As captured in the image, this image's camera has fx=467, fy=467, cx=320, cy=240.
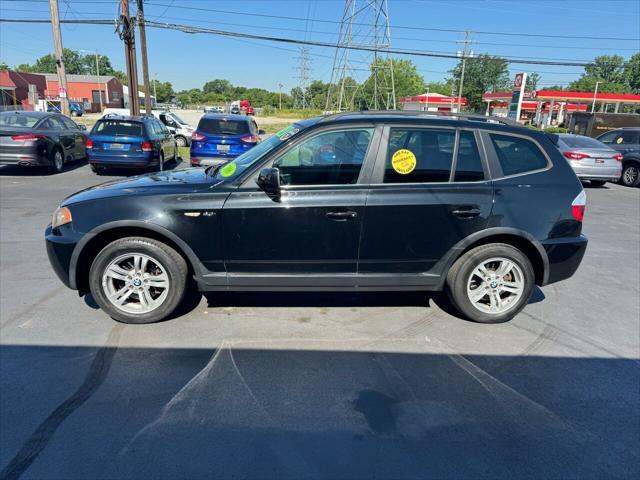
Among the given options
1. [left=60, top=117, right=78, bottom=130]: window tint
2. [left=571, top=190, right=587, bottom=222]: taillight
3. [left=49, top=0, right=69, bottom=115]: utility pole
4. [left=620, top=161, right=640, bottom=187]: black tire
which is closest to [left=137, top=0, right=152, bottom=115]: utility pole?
[left=49, top=0, right=69, bottom=115]: utility pole

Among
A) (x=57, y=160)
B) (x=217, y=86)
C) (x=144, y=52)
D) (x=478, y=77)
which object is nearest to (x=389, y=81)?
(x=144, y=52)

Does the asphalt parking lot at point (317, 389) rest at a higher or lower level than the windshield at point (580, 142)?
lower

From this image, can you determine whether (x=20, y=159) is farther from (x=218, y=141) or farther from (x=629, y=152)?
(x=629, y=152)

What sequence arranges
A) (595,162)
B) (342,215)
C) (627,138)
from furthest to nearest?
(627,138)
(595,162)
(342,215)

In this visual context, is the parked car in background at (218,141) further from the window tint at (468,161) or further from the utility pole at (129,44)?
the utility pole at (129,44)

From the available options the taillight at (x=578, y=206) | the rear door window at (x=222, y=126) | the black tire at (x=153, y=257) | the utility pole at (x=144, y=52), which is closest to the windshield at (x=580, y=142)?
the rear door window at (x=222, y=126)

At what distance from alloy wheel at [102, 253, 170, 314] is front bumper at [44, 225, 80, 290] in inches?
12.1

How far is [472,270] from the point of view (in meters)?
4.25

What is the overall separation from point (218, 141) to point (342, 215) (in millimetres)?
8740

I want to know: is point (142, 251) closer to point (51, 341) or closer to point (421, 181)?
point (51, 341)

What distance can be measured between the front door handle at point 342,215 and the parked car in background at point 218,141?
818 cm

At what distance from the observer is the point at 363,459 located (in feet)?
8.43

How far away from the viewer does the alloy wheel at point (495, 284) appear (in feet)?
14.1

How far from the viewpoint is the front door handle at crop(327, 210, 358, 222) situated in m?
3.95
